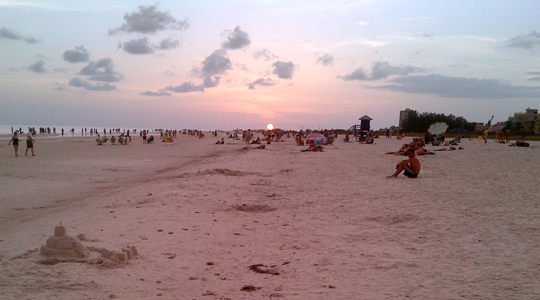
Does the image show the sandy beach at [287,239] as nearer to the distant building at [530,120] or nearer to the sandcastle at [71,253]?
the sandcastle at [71,253]

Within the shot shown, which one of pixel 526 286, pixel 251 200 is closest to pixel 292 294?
pixel 526 286

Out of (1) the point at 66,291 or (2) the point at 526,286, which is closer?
(1) the point at 66,291

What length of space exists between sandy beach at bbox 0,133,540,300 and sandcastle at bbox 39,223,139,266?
102 millimetres

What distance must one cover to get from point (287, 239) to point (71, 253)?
3.20 metres

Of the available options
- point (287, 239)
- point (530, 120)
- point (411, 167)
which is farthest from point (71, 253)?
point (530, 120)

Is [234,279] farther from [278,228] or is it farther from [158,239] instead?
[278,228]

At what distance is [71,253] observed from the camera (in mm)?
4465

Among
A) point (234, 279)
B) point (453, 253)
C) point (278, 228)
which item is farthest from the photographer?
point (278, 228)

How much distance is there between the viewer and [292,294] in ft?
12.6

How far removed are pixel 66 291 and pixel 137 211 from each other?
3.91 meters

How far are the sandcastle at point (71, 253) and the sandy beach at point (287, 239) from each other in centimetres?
10

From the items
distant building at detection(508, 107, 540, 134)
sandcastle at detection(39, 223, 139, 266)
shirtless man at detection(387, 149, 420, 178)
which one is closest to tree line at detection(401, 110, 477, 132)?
distant building at detection(508, 107, 540, 134)

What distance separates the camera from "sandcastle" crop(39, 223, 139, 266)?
4371mm

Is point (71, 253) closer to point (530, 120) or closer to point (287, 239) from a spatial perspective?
point (287, 239)
